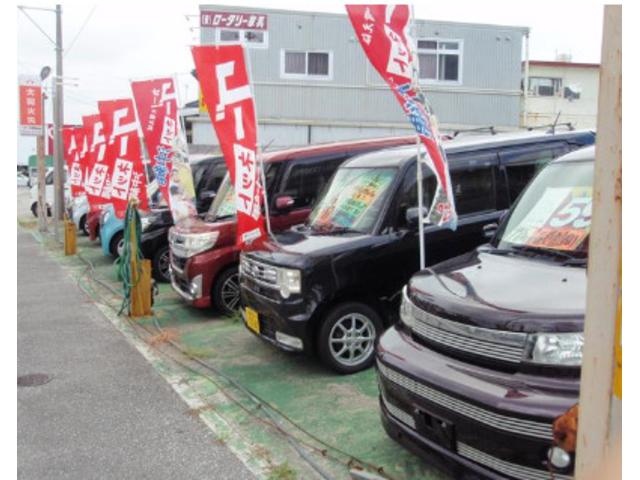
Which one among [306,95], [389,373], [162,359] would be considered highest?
[306,95]

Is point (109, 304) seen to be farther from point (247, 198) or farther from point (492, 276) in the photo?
point (492, 276)

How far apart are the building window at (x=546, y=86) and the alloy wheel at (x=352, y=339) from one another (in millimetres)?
23065

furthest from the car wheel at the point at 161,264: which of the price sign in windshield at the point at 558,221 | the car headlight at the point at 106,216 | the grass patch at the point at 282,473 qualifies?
the price sign in windshield at the point at 558,221

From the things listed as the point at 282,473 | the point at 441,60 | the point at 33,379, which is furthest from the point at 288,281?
the point at 441,60

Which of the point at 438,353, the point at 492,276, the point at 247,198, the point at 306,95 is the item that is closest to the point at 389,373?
the point at 438,353

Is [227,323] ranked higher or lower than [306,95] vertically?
lower

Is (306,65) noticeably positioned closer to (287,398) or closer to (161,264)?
(161,264)

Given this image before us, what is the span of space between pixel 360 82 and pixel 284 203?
469 inches

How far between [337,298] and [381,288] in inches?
17.1

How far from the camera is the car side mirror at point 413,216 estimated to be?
5086 millimetres

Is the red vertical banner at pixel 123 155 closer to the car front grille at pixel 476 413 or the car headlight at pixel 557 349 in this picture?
the car front grille at pixel 476 413

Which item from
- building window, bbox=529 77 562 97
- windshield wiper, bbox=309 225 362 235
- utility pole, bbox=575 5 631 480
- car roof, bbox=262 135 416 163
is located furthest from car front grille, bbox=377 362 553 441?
building window, bbox=529 77 562 97

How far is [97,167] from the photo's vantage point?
11219 millimetres

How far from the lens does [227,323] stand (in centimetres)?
718
